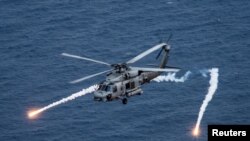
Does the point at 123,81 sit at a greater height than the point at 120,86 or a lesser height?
greater

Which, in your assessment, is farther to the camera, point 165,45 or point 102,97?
point 165,45

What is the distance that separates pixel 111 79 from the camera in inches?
5733

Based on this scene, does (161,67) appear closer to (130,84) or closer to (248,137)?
(130,84)

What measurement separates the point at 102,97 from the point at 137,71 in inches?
417

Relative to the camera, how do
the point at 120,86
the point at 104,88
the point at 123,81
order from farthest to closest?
the point at 123,81 → the point at 120,86 → the point at 104,88

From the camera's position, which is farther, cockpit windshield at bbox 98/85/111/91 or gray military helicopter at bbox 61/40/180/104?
cockpit windshield at bbox 98/85/111/91

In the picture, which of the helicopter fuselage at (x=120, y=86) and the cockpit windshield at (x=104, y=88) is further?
the cockpit windshield at (x=104, y=88)

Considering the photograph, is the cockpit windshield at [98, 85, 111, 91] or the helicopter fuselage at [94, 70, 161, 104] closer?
the helicopter fuselage at [94, 70, 161, 104]

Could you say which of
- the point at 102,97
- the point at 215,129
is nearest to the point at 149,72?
the point at 102,97

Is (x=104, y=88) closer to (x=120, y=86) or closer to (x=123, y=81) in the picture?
(x=120, y=86)

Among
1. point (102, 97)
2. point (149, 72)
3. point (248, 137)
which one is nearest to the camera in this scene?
point (248, 137)

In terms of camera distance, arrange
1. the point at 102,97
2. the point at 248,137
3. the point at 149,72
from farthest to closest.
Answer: the point at 149,72, the point at 102,97, the point at 248,137

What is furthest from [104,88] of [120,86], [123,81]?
[123,81]

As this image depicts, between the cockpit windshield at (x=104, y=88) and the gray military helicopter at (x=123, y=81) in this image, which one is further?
the cockpit windshield at (x=104, y=88)
